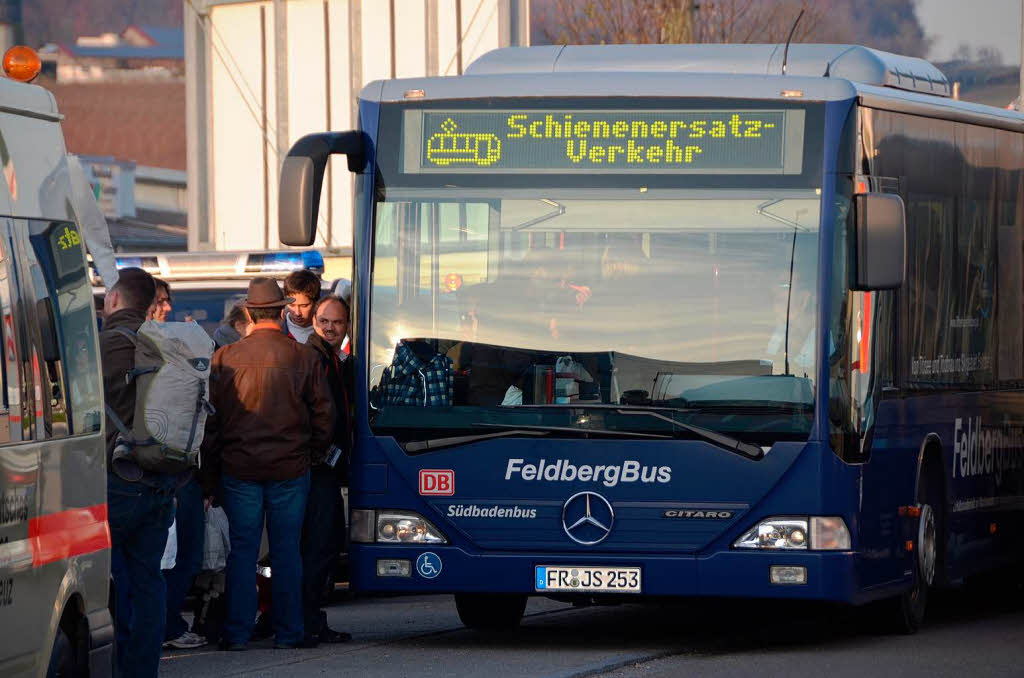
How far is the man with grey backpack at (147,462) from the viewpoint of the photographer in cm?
916

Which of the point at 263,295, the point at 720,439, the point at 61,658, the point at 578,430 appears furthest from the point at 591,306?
the point at 61,658

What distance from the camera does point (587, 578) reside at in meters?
10.9

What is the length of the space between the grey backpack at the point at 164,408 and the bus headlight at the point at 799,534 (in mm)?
2865

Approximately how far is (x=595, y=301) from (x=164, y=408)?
8.50 feet

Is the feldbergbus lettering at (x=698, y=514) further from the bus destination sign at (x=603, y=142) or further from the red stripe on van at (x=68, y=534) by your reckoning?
the red stripe on van at (x=68, y=534)

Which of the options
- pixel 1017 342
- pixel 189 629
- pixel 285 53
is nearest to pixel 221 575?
pixel 189 629

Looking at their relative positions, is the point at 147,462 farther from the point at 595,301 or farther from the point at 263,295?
the point at 595,301

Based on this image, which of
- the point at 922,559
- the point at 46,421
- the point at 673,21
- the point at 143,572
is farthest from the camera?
the point at 673,21

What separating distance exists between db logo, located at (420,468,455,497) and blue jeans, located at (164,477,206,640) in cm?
113

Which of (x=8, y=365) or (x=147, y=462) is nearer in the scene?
(x=8, y=365)

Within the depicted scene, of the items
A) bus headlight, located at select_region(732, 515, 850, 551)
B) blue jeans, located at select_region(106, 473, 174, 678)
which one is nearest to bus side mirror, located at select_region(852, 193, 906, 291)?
bus headlight, located at select_region(732, 515, 850, 551)

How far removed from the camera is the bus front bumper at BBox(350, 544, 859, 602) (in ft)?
35.0

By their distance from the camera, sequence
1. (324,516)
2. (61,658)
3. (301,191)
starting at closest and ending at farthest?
(61,658) < (301,191) < (324,516)

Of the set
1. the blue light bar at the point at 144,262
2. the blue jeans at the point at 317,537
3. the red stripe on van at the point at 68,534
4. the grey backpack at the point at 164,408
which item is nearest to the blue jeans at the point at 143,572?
the grey backpack at the point at 164,408
